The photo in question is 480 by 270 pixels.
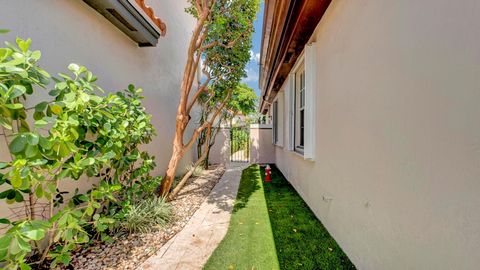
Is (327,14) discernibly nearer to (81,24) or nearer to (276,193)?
(81,24)

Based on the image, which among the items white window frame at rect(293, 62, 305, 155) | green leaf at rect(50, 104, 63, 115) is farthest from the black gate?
green leaf at rect(50, 104, 63, 115)

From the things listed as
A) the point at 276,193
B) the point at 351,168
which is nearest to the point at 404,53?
the point at 351,168

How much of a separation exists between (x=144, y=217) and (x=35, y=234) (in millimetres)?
1914

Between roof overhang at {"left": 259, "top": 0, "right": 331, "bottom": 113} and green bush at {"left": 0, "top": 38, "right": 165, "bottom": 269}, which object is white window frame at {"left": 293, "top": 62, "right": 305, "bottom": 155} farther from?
green bush at {"left": 0, "top": 38, "right": 165, "bottom": 269}

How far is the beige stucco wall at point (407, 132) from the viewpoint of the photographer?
1109mm

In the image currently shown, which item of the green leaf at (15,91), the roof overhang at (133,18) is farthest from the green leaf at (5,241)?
the roof overhang at (133,18)

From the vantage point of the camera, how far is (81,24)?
305 centimetres

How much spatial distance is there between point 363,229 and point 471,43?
177 centimetres

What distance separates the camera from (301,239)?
3.01m

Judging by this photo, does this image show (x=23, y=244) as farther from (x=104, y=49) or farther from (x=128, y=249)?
(x=104, y=49)

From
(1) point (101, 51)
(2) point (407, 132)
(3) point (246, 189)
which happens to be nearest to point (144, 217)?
(1) point (101, 51)

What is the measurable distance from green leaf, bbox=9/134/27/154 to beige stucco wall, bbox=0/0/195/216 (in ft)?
3.08

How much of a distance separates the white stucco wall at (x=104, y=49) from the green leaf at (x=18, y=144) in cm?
96

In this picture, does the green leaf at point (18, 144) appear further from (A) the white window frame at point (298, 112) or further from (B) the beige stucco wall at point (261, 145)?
(B) the beige stucco wall at point (261, 145)
